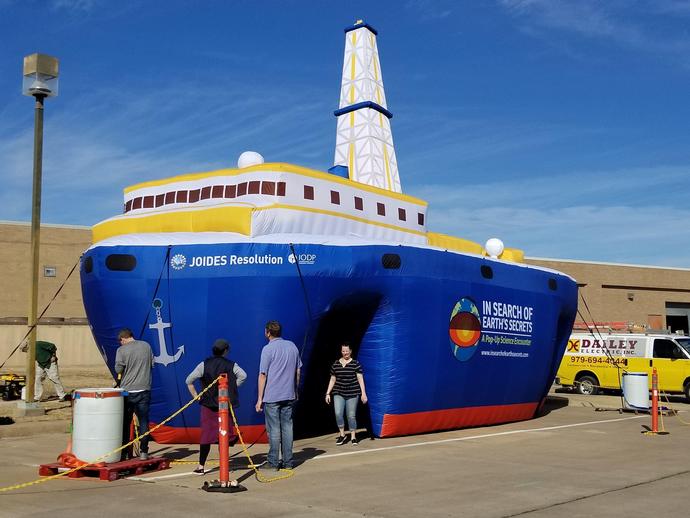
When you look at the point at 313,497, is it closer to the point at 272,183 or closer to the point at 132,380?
the point at 132,380

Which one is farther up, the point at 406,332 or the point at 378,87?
the point at 378,87

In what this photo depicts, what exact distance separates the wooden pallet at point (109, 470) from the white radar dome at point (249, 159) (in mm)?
6184

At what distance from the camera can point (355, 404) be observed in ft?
40.9

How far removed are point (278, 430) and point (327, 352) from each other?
4296mm

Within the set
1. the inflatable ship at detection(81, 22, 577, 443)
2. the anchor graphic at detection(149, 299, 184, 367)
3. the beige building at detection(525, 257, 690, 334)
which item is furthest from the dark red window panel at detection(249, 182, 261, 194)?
the beige building at detection(525, 257, 690, 334)

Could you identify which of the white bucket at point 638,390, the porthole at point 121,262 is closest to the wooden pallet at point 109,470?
the porthole at point 121,262

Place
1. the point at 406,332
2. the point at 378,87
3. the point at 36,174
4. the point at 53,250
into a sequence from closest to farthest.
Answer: the point at 406,332 < the point at 36,174 < the point at 378,87 < the point at 53,250

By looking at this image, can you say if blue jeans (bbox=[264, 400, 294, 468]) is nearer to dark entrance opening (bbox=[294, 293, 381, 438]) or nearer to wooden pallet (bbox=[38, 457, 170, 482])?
wooden pallet (bbox=[38, 457, 170, 482])

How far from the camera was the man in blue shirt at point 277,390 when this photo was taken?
9.59 m

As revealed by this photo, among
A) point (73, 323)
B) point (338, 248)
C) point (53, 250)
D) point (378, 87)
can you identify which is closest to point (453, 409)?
point (338, 248)

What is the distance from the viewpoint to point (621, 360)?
922 inches

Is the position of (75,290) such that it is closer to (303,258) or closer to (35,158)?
(35,158)

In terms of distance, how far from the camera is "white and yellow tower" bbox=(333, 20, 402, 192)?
1841 centimetres

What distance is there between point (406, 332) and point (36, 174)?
8120 mm
